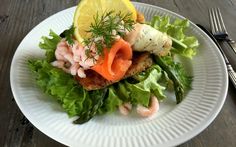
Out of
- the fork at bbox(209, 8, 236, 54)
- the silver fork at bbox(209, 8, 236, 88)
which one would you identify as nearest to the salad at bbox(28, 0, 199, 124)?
the silver fork at bbox(209, 8, 236, 88)

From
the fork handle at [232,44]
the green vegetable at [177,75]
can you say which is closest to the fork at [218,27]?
the fork handle at [232,44]

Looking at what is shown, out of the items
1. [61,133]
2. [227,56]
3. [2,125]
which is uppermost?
[227,56]

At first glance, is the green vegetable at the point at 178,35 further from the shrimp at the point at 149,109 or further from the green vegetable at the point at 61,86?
the green vegetable at the point at 61,86

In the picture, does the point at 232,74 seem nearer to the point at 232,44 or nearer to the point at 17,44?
the point at 232,44

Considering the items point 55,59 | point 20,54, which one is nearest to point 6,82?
point 20,54

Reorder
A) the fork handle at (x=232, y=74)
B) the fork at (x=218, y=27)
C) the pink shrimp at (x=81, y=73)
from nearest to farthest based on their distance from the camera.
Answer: the pink shrimp at (x=81, y=73) → the fork handle at (x=232, y=74) → the fork at (x=218, y=27)

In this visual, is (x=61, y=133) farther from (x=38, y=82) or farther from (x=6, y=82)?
(x=6, y=82)

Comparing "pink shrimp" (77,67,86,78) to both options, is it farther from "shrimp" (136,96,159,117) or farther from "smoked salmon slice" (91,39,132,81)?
"shrimp" (136,96,159,117)
